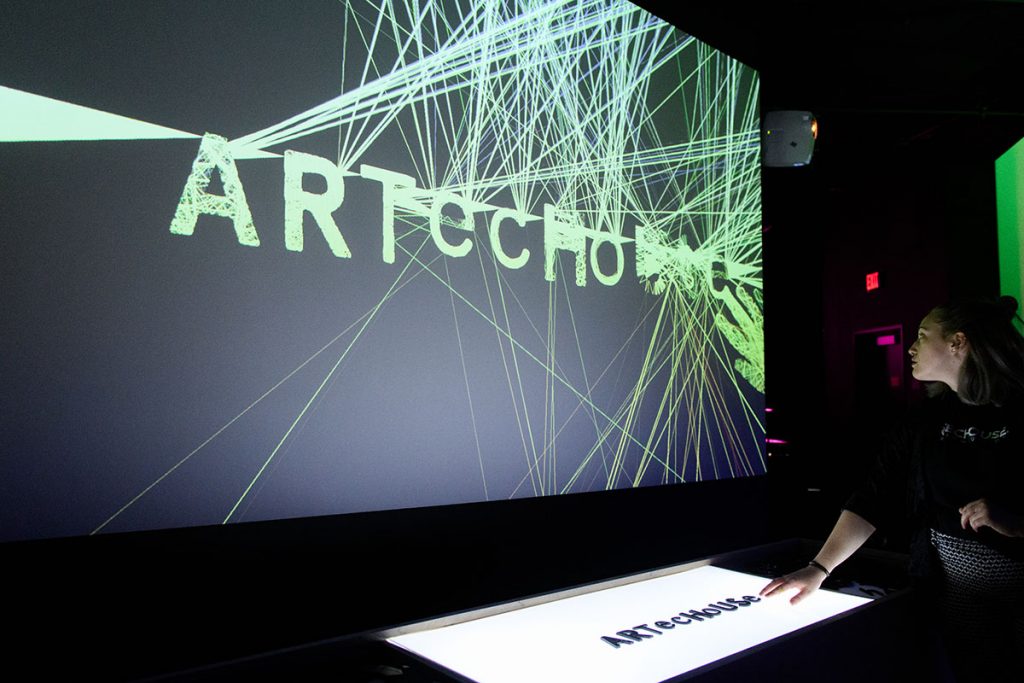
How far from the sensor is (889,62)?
417 cm

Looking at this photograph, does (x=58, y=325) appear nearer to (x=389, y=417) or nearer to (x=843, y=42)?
(x=389, y=417)

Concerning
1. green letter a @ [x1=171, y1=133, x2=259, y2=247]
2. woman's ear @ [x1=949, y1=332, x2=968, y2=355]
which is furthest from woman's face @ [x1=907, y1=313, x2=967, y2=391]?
green letter a @ [x1=171, y1=133, x2=259, y2=247]

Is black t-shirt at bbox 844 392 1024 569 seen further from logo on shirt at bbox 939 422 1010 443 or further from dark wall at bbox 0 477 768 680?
dark wall at bbox 0 477 768 680

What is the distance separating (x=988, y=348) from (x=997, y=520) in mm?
459

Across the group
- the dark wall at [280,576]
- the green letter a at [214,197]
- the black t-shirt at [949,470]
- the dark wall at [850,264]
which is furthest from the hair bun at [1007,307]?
the green letter a at [214,197]

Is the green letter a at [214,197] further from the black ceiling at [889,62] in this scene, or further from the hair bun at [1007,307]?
the hair bun at [1007,307]

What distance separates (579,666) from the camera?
1.47 m

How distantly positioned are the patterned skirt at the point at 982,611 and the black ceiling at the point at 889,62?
6.60ft

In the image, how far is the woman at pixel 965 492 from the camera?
1.82 m

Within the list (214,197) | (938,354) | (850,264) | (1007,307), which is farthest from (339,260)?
(850,264)

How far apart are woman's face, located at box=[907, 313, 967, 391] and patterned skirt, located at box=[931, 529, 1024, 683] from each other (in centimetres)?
45

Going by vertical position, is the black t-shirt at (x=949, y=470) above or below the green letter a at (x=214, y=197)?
below

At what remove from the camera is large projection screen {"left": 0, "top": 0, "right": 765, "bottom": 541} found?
4.14 ft

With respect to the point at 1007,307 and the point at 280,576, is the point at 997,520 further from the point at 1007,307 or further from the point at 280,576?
the point at 280,576
